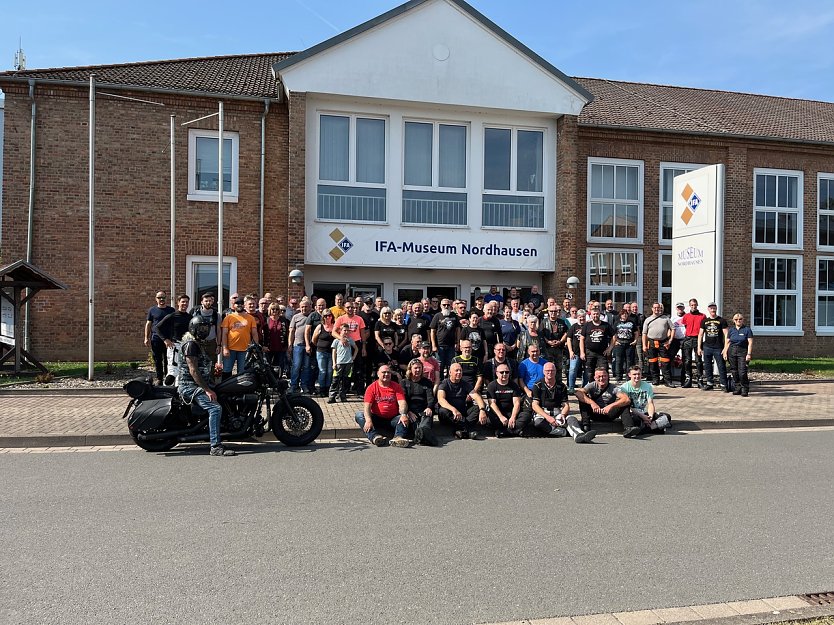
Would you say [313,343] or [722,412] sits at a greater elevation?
[313,343]

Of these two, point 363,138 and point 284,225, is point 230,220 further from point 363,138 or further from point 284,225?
point 363,138

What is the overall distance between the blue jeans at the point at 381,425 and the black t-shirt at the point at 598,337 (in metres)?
4.84

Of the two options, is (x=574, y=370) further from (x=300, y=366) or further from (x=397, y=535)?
(x=397, y=535)

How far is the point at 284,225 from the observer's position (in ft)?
56.8

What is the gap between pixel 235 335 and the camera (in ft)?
35.4

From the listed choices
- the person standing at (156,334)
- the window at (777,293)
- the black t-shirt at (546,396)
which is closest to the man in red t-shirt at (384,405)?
the black t-shirt at (546,396)

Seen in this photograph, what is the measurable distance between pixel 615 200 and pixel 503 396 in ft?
39.4

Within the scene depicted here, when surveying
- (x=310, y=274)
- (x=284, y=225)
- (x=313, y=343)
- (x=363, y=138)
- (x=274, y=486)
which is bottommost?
(x=274, y=486)

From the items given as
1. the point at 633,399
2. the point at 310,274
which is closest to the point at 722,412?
the point at 633,399

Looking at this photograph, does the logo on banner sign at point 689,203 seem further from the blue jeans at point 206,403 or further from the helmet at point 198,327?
the blue jeans at point 206,403

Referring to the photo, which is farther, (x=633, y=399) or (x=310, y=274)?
(x=310, y=274)

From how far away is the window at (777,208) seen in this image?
20938mm

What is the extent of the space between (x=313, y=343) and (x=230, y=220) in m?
6.55

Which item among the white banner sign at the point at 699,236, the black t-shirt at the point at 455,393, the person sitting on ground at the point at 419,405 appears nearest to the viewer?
→ the person sitting on ground at the point at 419,405
